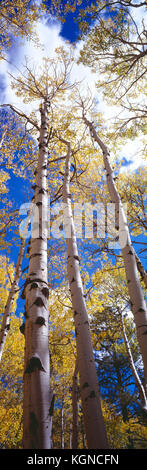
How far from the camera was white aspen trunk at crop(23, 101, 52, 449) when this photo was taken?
1348 mm

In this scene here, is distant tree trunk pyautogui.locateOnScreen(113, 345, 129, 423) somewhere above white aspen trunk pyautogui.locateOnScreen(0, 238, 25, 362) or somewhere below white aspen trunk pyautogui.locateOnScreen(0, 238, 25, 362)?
below

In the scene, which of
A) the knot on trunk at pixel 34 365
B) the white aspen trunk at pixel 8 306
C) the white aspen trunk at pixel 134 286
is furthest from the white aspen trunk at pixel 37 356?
the white aspen trunk at pixel 8 306

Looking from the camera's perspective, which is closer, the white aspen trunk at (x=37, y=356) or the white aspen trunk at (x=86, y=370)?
the white aspen trunk at (x=37, y=356)

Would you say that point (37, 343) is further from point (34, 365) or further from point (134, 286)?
point (134, 286)

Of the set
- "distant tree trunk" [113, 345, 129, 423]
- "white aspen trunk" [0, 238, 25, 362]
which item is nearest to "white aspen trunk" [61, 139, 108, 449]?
"white aspen trunk" [0, 238, 25, 362]

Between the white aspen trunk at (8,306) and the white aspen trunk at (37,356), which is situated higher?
the white aspen trunk at (8,306)

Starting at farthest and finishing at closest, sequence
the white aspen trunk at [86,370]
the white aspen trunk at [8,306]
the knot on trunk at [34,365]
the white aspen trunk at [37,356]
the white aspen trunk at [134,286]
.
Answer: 1. the white aspen trunk at [8,306]
2. the white aspen trunk at [134,286]
3. the white aspen trunk at [86,370]
4. the knot on trunk at [34,365]
5. the white aspen trunk at [37,356]

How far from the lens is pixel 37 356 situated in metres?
1.61

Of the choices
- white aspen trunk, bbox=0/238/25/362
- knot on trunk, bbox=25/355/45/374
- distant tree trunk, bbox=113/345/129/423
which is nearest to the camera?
knot on trunk, bbox=25/355/45/374

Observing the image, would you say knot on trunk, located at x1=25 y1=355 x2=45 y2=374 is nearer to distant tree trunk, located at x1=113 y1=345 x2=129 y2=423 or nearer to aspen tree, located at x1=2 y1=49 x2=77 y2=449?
aspen tree, located at x1=2 y1=49 x2=77 y2=449

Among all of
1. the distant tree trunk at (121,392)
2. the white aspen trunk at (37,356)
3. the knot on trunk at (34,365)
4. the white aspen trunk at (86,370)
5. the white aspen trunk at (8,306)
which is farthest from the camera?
the distant tree trunk at (121,392)

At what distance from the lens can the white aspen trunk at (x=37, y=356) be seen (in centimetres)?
135

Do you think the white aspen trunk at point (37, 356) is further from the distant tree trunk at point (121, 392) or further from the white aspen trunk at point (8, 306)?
the distant tree trunk at point (121, 392)
